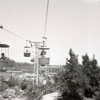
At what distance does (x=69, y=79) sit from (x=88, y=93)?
33.0ft

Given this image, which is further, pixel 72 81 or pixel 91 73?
pixel 91 73

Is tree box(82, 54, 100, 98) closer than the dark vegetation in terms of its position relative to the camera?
No

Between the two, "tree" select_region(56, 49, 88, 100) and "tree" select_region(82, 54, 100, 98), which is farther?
"tree" select_region(82, 54, 100, 98)

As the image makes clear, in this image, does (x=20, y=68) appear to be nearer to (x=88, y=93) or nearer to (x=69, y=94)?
(x=88, y=93)

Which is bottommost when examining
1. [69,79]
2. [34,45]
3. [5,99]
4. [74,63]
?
[5,99]

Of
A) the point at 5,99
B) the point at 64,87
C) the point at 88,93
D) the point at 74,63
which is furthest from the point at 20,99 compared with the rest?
the point at 88,93

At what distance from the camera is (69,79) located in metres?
30.8

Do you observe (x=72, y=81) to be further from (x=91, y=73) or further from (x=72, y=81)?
(x=91, y=73)

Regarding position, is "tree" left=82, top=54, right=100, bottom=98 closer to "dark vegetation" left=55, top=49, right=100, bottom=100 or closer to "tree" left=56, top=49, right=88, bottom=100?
"dark vegetation" left=55, top=49, right=100, bottom=100

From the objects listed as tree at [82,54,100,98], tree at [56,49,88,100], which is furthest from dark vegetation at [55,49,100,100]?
tree at [82,54,100,98]

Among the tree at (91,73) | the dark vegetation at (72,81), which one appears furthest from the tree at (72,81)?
the tree at (91,73)

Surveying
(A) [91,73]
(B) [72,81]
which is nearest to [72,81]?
(B) [72,81]

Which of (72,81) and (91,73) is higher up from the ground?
(91,73)

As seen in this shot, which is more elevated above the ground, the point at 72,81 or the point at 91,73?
the point at 91,73
